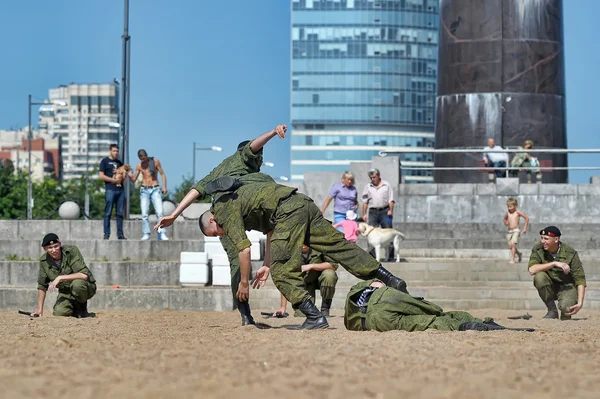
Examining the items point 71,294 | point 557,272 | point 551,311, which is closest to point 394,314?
point 557,272

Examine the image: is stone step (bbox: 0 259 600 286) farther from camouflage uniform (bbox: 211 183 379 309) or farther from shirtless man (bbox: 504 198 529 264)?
camouflage uniform (bbox: 211 183 379 309)

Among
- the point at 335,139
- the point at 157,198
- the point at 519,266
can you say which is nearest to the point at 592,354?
the point at 519,266

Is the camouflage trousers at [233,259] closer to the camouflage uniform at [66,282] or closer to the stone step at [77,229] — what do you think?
the camouflage uniform at [66,282]

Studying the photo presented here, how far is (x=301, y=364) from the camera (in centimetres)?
760

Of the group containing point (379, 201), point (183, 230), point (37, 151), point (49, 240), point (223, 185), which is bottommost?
point (49, 240)

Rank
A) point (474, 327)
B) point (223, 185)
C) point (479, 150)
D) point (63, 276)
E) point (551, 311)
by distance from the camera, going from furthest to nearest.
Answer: point (479, 150) → point (551, 311) → point (63, 276) → point (474, 327) → point (223, 185)

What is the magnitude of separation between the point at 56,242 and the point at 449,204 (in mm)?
12508

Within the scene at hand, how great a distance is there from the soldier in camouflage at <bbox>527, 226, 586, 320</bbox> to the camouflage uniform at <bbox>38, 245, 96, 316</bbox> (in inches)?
192

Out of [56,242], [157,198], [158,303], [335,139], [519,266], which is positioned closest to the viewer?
[56,242]

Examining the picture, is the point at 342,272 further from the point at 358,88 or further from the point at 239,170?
the point at 358,88

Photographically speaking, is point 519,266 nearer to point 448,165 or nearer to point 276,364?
point 448,165

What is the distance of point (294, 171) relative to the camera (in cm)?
15912

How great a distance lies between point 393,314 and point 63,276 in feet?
16.0

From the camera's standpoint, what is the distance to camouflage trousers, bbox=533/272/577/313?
14219 millimetres
